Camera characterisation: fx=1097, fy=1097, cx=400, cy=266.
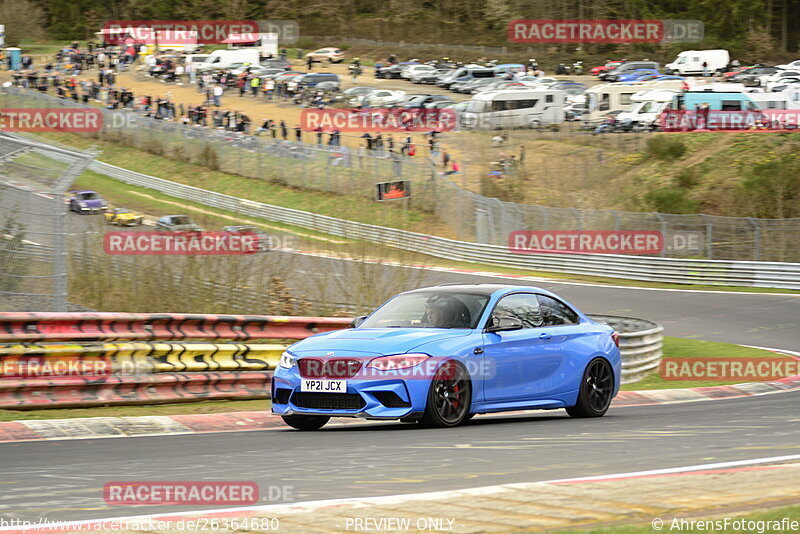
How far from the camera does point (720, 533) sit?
16.3 ft

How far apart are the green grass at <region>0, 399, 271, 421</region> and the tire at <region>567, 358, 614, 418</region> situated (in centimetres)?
356

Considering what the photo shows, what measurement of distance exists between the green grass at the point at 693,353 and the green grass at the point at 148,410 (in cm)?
654

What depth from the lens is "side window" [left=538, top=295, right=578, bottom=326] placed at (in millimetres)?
11817

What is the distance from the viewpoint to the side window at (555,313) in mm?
11817

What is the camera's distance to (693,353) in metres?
21.1

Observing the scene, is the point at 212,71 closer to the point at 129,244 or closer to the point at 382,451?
the point at 129,244

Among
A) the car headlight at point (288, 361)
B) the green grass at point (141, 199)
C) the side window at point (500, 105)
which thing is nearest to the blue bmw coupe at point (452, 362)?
the car headlight at point (288, 361)

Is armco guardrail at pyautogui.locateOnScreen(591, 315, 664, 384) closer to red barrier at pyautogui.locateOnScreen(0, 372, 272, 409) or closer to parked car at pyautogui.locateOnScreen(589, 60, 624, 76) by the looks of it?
red barrier at pyautogui.locateOnScreen(0, 372, 272, 409)

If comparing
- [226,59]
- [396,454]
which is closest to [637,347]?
[396,454]

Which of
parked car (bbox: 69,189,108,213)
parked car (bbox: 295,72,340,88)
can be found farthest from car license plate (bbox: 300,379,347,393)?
parked car (bbox: 295,72,340,88)

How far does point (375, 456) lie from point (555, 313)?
433 centimetres

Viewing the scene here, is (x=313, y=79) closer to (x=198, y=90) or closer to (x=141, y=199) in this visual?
(x=198, y=90)

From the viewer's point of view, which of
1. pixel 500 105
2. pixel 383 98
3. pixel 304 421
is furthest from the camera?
pixel 383 98

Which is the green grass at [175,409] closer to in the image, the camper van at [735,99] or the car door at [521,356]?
the car door at [521,356]
